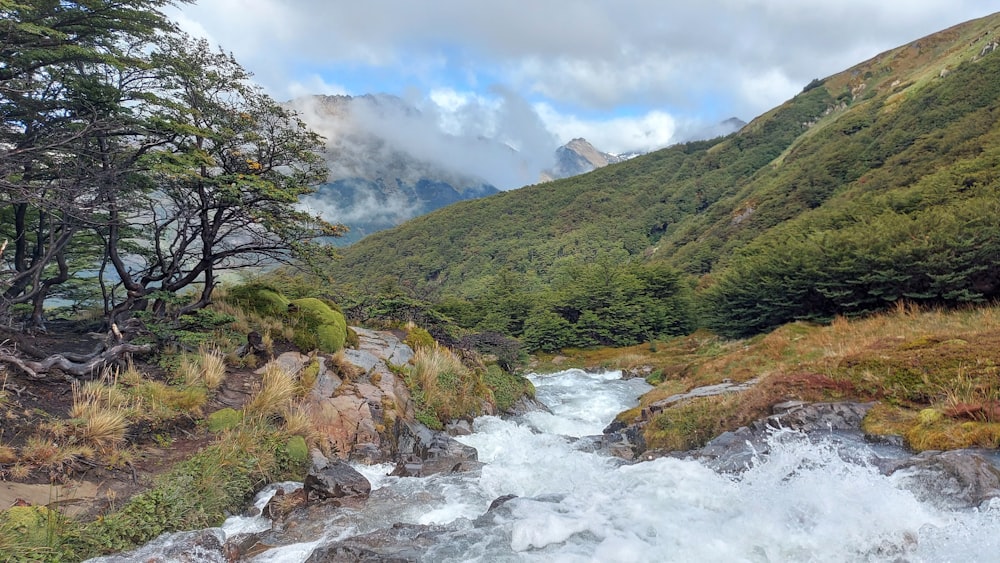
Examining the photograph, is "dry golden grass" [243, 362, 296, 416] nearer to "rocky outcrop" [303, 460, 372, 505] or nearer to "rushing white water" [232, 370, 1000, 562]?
"rocky outcrop" [303, 460, 372, 505]

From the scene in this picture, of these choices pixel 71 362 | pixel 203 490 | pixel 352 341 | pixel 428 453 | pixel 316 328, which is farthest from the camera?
pixel 352 341

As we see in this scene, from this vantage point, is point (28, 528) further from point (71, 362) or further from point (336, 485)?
point (71, 362)

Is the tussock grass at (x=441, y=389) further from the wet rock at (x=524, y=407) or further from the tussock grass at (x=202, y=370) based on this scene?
the tussock grass at (x=202, y=370)

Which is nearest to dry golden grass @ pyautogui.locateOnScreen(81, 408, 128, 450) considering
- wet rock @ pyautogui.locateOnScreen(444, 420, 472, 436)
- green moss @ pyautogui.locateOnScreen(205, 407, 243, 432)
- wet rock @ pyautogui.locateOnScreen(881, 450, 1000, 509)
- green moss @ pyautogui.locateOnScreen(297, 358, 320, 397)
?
green moss @ pyautogui.locateOnScreen(205, 407, 243, 432)

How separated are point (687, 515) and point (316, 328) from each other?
10406 millimetres

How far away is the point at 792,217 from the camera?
211 ft

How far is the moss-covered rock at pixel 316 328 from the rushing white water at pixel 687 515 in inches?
202

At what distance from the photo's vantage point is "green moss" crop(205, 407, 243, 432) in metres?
7.99

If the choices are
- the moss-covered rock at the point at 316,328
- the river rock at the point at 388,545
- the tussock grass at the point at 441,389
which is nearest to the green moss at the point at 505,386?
the tussock grass at the point at 441,389

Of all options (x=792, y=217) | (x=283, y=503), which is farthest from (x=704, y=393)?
(x=792, y=217)

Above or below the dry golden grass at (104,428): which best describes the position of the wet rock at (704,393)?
below

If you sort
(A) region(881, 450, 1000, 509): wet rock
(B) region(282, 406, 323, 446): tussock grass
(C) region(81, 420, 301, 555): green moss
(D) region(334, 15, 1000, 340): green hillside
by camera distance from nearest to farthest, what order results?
(A) region(881, 450, 1000, 509): wet rock → (C) region(81, 420, 301, 555): green moss → (B) region(282, 406, 323, 446): tussock grass → (D) region(334, 15, 1000, 340): green hillside

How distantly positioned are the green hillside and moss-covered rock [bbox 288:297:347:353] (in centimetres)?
2179

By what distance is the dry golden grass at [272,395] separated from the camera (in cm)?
855
